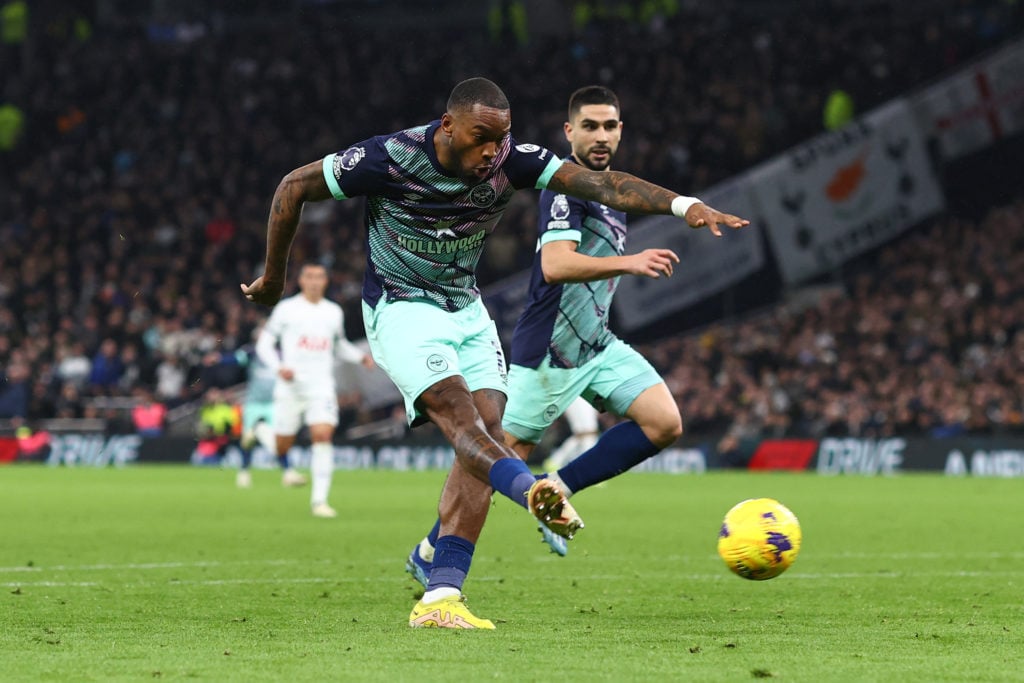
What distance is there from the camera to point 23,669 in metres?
5.56

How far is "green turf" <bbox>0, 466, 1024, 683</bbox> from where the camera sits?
5.73 meters

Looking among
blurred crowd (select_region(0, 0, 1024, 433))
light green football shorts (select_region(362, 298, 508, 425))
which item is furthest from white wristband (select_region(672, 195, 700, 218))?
blurred crowd (select_region(0, 0, 1024, 433))

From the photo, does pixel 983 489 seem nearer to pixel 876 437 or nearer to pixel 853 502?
pixel 853 502

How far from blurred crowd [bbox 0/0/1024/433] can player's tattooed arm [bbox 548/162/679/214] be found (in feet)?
65.3

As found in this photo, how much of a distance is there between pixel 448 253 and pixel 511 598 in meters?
1.99

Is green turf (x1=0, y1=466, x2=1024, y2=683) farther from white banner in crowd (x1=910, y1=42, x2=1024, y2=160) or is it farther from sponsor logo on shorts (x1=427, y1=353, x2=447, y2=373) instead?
white banner in crowd (x1=910, y1=42, x2=1024, y2=160)

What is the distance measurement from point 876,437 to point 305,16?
19254 mm

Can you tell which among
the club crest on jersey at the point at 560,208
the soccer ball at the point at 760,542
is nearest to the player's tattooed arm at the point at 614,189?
the club crest on jersey at the point at 560,208

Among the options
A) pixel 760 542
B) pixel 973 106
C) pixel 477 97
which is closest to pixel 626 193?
pixel 477 97

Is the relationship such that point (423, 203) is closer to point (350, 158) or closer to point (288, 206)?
point (350, 158)

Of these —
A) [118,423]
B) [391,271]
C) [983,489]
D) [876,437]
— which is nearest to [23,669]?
[391,271]

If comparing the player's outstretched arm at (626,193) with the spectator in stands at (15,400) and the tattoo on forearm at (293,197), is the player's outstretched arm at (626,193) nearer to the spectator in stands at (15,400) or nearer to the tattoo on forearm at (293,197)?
the tattoo on forearm at (293,197)

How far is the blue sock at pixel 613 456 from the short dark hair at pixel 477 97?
272 centimetres

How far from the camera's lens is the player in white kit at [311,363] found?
1559 cm
